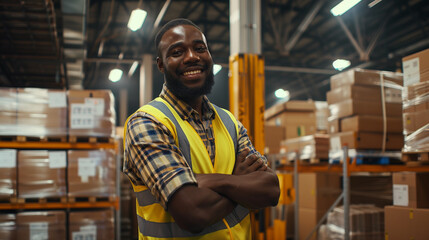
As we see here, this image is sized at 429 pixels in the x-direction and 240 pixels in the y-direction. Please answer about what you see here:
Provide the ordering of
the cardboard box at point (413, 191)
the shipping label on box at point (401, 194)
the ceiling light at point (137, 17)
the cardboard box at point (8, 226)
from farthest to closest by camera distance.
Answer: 1. the ceiling light at point (137, 17)
2. the cardboard box at point (8, 226)
3. the shipping label on box at point (401, 194)
4. the cardboard box at point (413, 191)

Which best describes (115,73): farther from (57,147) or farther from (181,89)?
(181,89)

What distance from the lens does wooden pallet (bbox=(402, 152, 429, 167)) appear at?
471cm

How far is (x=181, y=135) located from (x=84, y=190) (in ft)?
15.5

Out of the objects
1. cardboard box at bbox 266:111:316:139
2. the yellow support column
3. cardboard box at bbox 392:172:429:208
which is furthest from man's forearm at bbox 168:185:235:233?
cardboard box at bbox 266:111:316:139

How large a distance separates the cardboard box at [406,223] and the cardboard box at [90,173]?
4.16m

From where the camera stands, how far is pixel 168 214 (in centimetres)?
197

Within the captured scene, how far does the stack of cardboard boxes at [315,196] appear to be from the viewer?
7.41 metres

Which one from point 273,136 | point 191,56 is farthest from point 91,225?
point 273,136

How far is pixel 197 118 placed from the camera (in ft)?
7.55

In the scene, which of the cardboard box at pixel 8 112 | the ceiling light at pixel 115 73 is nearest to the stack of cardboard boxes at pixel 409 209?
the cardboard box at pixel 8 112

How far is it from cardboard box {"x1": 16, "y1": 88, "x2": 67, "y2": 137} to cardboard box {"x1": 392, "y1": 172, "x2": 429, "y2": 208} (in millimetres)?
4898

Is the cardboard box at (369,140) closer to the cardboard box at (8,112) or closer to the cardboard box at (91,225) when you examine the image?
the cardboard box at (91,225)

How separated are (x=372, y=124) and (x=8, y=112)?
224 inches

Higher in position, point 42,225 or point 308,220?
point 42,225
